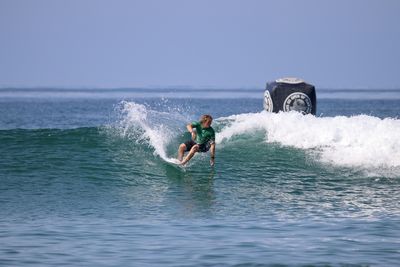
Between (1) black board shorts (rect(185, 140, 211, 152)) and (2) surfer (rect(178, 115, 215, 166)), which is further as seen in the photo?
(1) black board shorts (rect(185, 140, 211, 152))

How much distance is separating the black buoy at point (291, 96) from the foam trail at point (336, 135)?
0.38 m

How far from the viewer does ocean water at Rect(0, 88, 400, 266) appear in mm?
11508

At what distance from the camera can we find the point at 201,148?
60.1 feet

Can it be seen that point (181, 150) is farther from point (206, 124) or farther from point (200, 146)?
point (206, 124)

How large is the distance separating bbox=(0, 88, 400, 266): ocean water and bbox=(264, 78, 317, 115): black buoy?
1.49ft

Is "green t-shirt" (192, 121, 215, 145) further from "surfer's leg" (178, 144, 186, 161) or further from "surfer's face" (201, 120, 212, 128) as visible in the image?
"surfer's leg" (178, 144, 186, 161)

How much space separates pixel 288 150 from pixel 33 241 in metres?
10.3

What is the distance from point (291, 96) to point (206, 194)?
7004 mm

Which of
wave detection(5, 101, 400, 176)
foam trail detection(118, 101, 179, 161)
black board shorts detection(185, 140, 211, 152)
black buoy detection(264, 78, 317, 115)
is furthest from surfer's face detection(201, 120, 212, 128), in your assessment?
black buoy detection(264, 78, 317, 115)

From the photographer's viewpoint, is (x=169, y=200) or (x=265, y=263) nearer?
(x=265, y=263)

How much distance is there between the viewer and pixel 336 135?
21.1 meters

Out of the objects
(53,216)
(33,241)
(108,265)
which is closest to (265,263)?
(108,265)

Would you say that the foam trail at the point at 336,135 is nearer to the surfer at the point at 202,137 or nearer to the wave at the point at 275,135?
the wave at the point at 275,135

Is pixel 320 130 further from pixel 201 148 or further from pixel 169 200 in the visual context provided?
pixel 169 200
